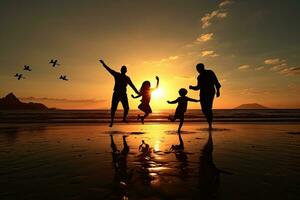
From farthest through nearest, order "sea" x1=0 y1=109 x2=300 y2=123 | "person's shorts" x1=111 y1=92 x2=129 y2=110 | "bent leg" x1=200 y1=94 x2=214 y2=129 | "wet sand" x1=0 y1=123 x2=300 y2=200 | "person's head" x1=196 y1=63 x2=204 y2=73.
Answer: "sea" x1=0 y1=109 x2=300 y2=123, "person's shorts" x1=111 y1=92 x2=129 y2=110, "person's head" x1=196 y1=63 x2=204 y2=73, "bent leg" x1=200 y1=94 x2=214 y2=129, "wet sand" x1=0 y1=123 x2=300 y2=200

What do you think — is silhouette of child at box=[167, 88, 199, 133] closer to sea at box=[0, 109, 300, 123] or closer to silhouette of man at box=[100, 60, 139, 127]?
silhouette of man at box=[100, 60, 139, 127]

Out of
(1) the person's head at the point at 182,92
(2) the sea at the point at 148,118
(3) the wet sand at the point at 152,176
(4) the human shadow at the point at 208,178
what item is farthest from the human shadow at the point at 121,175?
(2) the sea at the point at 148,118

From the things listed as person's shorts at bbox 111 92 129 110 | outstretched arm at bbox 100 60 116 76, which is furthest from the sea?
outstretched arm at bbox 100 60 116 76

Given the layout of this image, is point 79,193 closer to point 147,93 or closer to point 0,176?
point 0,176

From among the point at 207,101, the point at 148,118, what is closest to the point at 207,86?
the point at 207,101

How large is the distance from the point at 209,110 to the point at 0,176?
9463mm

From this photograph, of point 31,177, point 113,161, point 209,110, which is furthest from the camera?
point 209,110

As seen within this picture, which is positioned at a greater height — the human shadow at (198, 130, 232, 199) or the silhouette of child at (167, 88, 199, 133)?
the silhouette of child at (167, 88, 199, 133)

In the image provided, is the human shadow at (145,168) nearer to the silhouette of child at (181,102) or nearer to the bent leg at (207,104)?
the bent leg at (207,104)

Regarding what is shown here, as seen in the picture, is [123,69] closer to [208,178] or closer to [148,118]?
[208,178]

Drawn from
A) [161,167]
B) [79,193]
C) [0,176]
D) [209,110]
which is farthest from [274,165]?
[209,110]

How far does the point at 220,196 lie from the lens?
2789 mm

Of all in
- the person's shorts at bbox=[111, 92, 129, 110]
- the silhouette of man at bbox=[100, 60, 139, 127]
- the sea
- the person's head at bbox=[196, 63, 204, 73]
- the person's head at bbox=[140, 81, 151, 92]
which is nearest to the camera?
the person's head at bbox=[196, 63, 204, 73]

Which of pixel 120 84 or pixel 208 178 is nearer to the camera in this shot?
pixel 208 178
